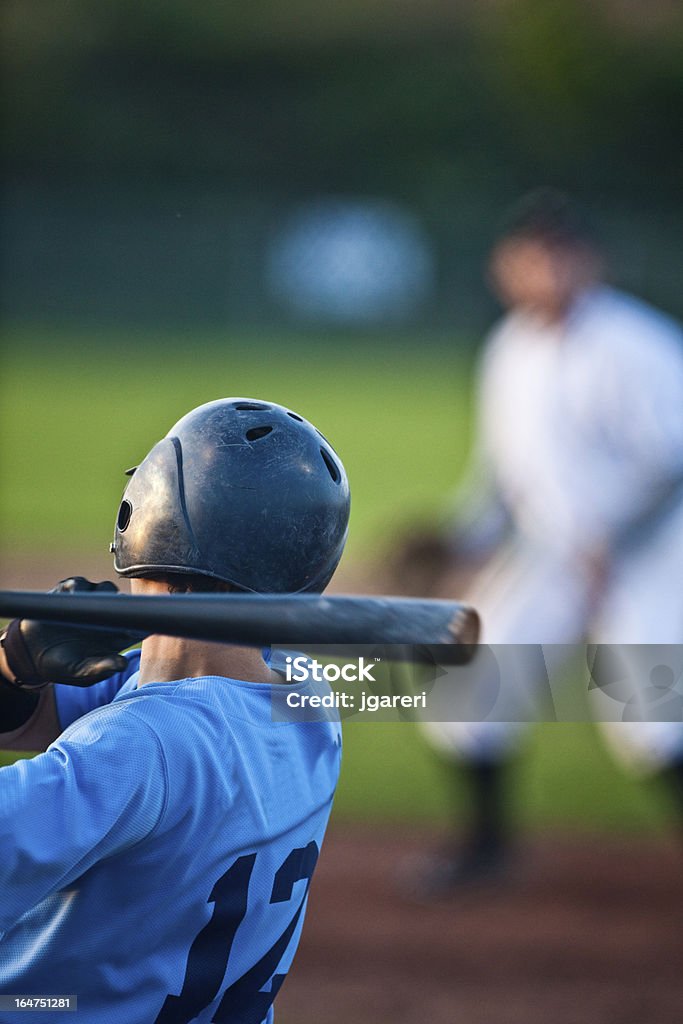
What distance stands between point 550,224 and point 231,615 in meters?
3.95

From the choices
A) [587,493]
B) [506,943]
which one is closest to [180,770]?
[506,943]

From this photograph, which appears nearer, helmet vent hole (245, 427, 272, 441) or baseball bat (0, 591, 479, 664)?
baseball bat (0, 591, 479, 664)

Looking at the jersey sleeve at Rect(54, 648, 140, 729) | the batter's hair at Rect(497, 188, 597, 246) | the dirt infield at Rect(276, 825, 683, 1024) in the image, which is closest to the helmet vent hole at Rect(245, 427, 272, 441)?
the jersey sleeve at Rect(54, 648, 140, 729)

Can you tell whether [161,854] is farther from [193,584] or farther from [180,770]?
[193,584]

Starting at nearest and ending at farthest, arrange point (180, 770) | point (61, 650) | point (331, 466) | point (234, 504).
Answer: point (180, 770)
point (61, 650)
point (234, 504)
point (331, 466)

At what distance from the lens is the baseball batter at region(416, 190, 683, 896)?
5133 millimetres

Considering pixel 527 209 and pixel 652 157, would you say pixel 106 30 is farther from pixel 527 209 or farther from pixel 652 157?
pixel 527 209

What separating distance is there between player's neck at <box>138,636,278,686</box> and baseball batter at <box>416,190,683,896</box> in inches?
133

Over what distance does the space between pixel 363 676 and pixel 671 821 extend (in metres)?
4.47

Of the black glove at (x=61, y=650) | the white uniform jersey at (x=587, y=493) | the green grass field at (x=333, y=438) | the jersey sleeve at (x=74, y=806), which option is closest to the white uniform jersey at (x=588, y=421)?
the white uniform jersey at (x=587, y=493)

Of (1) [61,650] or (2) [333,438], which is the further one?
(2) [333,438]

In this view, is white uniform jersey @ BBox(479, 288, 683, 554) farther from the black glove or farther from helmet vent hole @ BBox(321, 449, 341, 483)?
the black glove

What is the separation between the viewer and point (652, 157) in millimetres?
32750

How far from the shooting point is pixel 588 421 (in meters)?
5.31
